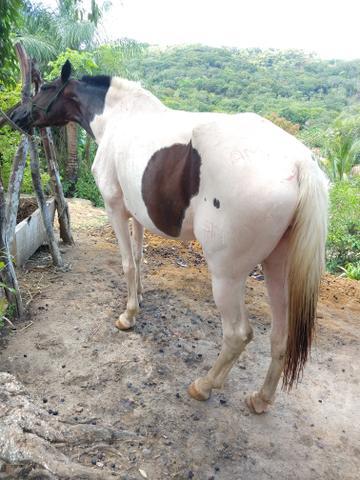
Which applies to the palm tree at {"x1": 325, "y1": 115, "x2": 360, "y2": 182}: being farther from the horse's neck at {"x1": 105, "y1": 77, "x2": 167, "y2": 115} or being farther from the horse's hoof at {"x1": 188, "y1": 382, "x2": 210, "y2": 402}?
the horse's hoof at {"x1": 188, "y1": 382, "x2": 210, "y2": 402}

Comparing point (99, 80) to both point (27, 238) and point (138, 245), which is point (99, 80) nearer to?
point (138, 245)

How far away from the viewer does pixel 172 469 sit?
2.02 meters

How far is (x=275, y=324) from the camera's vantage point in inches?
95.0

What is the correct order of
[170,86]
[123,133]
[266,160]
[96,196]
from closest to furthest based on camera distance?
[266,160] < [123,133] < [96,196] < [170,86]

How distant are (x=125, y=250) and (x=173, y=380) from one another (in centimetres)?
113

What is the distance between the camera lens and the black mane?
10.8 ft

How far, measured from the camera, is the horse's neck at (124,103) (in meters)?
3.00

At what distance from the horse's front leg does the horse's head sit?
110cm

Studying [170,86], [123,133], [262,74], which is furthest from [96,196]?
[262,74]

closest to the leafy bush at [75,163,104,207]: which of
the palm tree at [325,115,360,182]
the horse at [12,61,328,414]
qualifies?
the horse at [12,61,328,414]

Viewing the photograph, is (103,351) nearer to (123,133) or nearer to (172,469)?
(172,469)

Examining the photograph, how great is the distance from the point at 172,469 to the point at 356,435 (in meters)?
1.23

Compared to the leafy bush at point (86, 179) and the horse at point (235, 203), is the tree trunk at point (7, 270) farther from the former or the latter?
the leafy bush at point (86, 179)

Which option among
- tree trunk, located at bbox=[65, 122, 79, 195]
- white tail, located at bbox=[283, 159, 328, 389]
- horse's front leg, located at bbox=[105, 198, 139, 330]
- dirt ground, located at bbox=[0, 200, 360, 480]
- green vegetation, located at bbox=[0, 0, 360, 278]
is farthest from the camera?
tree trunk, located at bbox=[65, 122, 79, 195]
